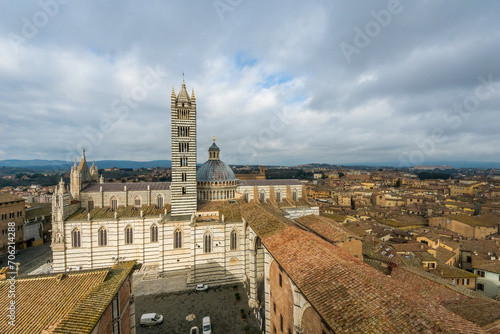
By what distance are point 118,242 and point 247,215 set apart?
19390mm

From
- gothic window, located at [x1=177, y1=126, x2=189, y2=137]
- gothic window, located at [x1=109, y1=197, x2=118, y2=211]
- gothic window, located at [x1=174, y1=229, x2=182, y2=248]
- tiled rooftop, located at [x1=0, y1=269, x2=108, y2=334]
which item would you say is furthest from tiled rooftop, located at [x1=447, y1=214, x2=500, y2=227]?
gothic window, located at [x1=109, y1=197, x2=118, y2=211]

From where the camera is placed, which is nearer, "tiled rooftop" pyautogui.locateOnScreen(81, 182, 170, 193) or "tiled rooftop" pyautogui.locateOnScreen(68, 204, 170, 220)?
"tiled rooftop" pyautogui.locateOnScreen(68, 204, 170, 220)

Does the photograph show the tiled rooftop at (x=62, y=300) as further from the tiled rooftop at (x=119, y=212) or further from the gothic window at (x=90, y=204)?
the gothic window at (x=90, y=204)

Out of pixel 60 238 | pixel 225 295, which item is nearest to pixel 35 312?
pixel 225 295

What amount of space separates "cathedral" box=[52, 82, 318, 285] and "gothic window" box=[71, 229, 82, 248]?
0.11 metres

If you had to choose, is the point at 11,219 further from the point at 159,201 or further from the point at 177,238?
the point at 177,238

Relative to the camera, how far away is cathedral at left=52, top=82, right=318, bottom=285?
28.8 meters

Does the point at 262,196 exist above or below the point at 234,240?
above

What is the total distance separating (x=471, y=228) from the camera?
46719 mm

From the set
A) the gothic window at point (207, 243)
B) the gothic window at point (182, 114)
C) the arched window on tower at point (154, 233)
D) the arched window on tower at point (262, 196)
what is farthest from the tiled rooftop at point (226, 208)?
the gothic window at point (182, 114)

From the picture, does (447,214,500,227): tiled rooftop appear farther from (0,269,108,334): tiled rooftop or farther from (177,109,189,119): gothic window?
(0,269,108,334): tiled rooftop

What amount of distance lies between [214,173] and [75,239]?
2047 centimetres

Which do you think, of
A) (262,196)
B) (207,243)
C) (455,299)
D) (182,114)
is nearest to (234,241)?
(207,243)

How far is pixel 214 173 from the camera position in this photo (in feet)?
123
